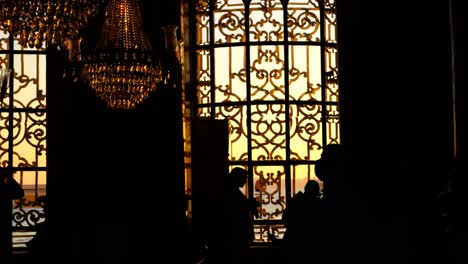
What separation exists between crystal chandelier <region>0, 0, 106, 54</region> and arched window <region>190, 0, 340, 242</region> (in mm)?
3321

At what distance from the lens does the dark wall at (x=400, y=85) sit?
260 inches

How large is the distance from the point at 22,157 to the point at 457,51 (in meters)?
4.38

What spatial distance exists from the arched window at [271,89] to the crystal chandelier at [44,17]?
3.32m

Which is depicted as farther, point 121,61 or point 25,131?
point 25,131

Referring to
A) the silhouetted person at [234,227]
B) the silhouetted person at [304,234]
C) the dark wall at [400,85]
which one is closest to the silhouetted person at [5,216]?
the silhouetted person at [234,227]

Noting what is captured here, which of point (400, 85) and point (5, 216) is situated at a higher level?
point (400, 85)

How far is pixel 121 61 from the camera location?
5.38 meters

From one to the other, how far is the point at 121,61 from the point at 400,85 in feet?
8.57

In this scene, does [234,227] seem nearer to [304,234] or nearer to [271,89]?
[271,89]

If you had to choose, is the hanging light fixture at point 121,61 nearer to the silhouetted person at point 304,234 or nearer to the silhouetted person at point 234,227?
the silhouetted person at point 234,227

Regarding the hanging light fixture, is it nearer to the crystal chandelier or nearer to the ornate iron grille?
the crystal chandelier

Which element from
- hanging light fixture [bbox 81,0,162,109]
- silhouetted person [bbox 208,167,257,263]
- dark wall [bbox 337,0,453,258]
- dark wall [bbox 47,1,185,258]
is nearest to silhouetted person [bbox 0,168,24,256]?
hanging light fixture [bbox 81,0,162,109]

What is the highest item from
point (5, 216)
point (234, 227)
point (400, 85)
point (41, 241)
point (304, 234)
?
point (400, 85)

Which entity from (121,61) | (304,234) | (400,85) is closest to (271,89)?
Result: (400,85)
